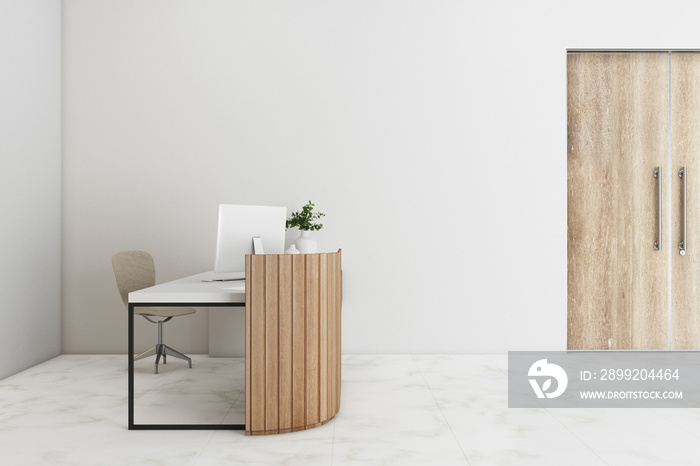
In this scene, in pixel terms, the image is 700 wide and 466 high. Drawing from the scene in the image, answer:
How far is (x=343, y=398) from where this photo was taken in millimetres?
3047

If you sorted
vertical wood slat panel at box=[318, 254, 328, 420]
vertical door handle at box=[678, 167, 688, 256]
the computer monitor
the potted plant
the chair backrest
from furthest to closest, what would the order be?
1. vertical door handle at box=[678, 167, 688, 256]
2. the potted plant
3. the chair backrest
4. the computer monitor
5. vertical wood slat panel at box=[318, 254, 328, 420]

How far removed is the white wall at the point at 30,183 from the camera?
350 centimetres

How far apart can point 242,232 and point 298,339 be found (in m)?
0.86

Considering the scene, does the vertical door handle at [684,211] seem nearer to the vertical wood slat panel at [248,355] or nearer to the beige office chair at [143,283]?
the vertical wood slat panel at [248,355]

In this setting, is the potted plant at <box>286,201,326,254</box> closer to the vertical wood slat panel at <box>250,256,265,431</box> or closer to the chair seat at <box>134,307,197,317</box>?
the chair seat at <box>134,307,197,317</box>

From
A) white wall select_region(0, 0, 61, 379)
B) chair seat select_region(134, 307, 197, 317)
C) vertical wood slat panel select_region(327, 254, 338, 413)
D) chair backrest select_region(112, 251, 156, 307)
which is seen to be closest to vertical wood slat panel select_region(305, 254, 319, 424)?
vertical wood slat panel select_region(327, 254, 338, 413)

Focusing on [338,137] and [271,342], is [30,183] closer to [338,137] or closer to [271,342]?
[338,137]

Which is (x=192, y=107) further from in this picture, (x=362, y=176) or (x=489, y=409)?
(x=489, y=409)

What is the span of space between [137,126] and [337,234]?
2.01 metres

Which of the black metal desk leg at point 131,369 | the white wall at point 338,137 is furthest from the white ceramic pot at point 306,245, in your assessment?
the black metal desk leg at point 131,369

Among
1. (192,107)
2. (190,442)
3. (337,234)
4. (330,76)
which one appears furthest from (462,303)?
(192,107)

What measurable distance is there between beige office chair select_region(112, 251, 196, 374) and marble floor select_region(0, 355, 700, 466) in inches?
9.1

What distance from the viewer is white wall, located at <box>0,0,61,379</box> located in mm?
3504

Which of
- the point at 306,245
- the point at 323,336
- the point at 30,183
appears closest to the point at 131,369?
the point at 323,336
